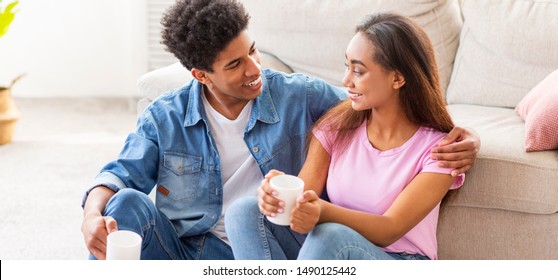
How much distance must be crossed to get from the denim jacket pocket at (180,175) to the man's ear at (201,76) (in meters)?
0.19

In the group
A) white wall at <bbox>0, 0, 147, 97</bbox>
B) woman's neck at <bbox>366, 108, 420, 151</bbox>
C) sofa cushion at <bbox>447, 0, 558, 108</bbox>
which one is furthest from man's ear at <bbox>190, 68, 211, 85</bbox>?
white wall at <bbox>0, 0, 147, 97</bbox>

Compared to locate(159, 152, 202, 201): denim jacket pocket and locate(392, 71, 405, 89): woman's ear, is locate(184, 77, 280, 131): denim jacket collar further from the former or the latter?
locate(392, 71, 405, 89): woman's ear

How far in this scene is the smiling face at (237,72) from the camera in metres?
1.83

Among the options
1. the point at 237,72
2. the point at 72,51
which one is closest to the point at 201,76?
the point at 237,72

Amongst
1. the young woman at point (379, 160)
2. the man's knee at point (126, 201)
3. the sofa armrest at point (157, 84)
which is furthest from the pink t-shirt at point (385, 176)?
the sofa armrest at point (157, 84)

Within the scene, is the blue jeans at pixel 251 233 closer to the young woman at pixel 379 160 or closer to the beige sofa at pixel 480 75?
the young woman at pixel 379 160

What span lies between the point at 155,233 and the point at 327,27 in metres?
1.23

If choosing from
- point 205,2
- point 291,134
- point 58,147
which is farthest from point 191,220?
point 58,147

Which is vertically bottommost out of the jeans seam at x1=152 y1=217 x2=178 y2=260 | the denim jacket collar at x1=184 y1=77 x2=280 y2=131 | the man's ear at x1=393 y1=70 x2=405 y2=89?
the jeans seam at x1=152 y1=217 x2=178 y2=260

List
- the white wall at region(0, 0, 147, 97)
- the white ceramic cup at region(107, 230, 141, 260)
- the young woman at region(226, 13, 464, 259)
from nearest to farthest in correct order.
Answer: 1. the white ceramic cup at region(107, 230, 141, 260)
2. the young woman at region(226, 13, 464, 259)
3. the white wall at region(0, 0, 147, 97)

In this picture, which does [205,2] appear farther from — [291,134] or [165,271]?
[165,271]

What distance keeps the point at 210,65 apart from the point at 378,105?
Answer: 424 millimetres

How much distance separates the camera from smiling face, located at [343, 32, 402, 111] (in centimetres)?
171

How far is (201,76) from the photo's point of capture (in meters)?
1.90
